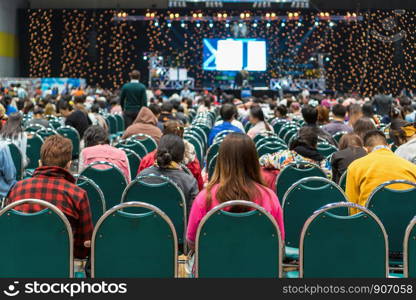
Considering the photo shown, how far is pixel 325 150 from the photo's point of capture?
7191 mm

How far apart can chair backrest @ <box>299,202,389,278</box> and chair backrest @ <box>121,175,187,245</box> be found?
1.36 m

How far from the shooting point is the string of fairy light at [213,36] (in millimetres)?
30203

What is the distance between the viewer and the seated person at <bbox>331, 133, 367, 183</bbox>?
18.8 ft

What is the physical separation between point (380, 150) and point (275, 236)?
174 cm

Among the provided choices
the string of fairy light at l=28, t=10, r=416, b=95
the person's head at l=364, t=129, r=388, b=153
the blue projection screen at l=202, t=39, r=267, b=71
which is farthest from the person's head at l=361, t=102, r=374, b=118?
the string of fairy light at l=28, t=10, r=416, b=95

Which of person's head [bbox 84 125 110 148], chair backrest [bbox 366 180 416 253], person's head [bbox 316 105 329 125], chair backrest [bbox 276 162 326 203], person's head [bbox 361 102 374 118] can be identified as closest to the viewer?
chair backrest [bbox 366 180 416 253]

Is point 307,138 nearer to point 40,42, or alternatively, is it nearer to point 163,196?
point 163,196

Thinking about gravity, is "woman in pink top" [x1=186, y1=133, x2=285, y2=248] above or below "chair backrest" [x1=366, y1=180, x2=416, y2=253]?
above

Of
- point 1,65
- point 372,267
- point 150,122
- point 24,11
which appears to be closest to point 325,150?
point 150,122

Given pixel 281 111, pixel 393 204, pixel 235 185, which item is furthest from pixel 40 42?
pixel 235 185

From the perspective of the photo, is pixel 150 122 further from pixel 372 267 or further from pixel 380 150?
pixel 372 267

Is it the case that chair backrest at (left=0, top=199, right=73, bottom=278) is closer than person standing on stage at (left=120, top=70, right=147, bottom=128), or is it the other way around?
chair backrest at (left=0, top=199, right=73, bottom=278)

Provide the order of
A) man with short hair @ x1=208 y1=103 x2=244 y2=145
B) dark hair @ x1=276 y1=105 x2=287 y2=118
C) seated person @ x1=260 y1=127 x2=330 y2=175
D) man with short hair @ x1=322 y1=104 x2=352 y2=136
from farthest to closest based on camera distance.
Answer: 1. dark hair @ x1=276 y1=105 x2=287 y2=118
2. man with short hair @ x1=208 y1=103 x2=244 y2=145
3. man with short hair @ x1=322 y1=104 x2=352 y2=136
4. seated person @ x1=260 y1=127 x2=330 y2=175

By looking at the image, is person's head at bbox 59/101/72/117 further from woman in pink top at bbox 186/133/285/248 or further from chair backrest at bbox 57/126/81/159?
woman in pink top at bbox 186/133/285/248
